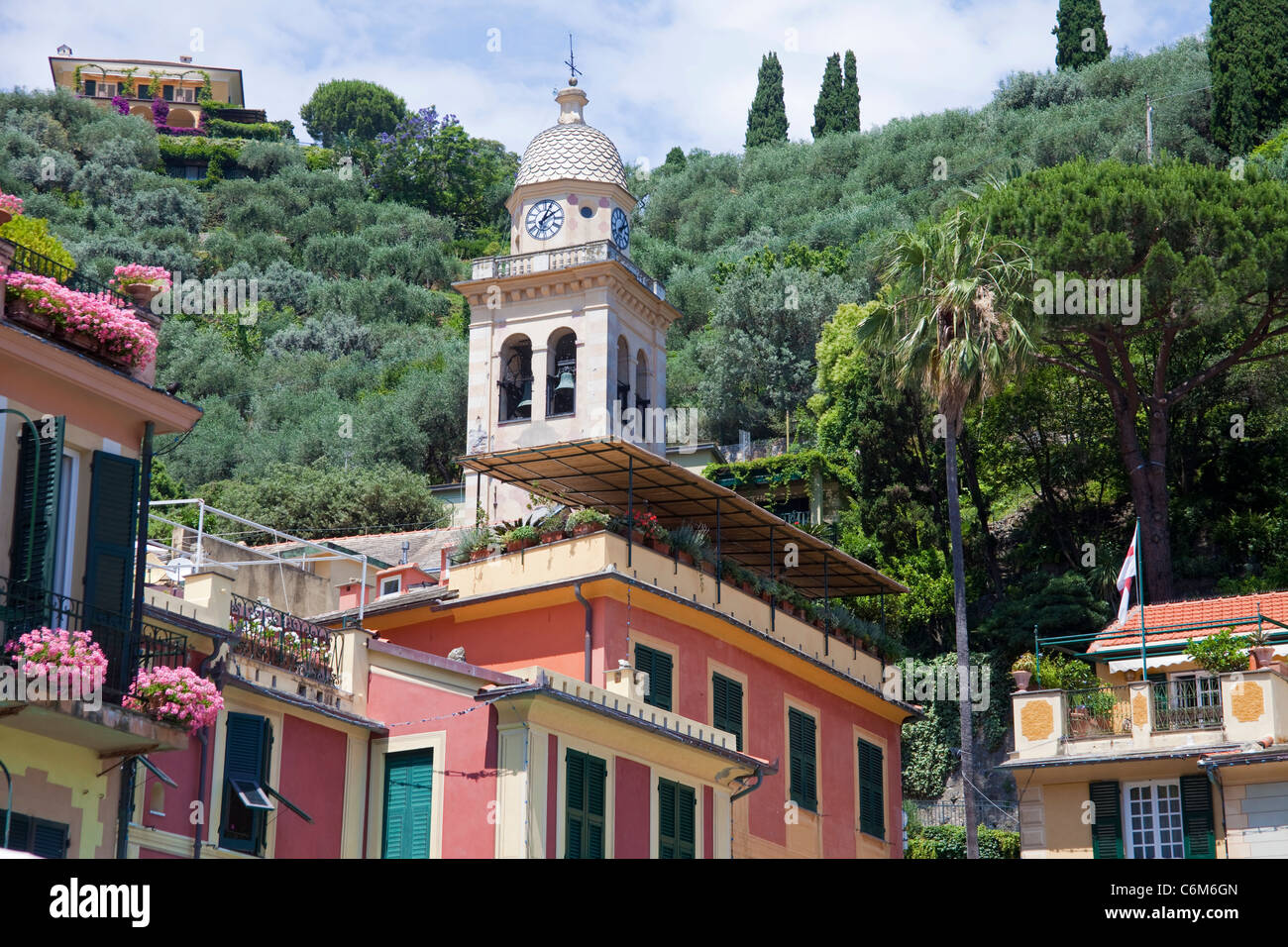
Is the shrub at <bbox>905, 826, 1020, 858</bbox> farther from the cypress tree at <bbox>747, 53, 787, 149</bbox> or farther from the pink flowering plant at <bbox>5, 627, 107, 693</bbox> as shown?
the cypress tree at <bbox>747, 53, 787, 149</bbox>

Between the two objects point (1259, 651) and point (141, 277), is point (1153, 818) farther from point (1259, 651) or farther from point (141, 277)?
point (141, 277)

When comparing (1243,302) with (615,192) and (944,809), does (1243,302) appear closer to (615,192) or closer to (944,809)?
(944,809)

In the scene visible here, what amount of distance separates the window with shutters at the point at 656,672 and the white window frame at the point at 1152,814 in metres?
7.27

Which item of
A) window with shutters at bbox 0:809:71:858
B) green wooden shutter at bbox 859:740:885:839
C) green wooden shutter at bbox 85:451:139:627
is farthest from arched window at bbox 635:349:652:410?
window with shutters at bbox 0:809:71:858

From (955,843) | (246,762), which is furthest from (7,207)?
(955,843)

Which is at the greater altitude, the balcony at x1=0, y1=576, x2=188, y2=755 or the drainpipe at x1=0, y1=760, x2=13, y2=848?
the balcony at x1=0, y1=576, x2=188, y2=755

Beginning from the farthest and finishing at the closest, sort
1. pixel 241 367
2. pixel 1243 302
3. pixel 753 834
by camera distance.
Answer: pixel 241 367, pixel 1243 302, pixel 753 834

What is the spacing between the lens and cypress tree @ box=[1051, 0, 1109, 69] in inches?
3595

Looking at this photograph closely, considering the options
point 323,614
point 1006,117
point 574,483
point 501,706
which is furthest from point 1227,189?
point 1006,117

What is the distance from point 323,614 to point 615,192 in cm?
2362

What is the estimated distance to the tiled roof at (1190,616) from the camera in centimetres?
3006

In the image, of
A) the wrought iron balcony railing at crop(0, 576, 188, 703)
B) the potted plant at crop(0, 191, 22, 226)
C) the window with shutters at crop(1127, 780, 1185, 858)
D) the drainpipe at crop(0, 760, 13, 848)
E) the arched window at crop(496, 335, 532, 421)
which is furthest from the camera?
the arched window at crop(496, 335, 532, 421)

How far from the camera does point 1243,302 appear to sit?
1660 inches

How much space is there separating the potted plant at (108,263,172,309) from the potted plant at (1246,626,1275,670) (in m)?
17.8
